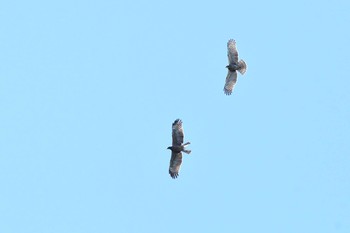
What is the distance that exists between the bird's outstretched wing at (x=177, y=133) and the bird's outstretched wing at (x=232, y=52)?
7.39 meters

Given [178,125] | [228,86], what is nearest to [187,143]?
[178,125]

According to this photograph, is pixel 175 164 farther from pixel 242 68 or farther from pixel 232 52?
pixel 232 52

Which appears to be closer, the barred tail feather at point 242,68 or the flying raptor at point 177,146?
the flying raptor at point 177,146

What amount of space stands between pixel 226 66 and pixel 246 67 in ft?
5.58

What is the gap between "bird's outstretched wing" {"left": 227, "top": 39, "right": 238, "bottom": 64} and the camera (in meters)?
85.8

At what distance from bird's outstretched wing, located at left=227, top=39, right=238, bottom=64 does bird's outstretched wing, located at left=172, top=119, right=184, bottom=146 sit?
7.39m

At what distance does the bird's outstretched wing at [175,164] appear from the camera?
84438 mm

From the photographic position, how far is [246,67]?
85.7m

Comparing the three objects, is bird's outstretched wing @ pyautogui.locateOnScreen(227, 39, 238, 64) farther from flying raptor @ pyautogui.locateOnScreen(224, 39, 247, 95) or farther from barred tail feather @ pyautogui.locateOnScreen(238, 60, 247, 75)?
barred tail feather @ pyautogui.locateOnScreen(238, 60, 247, 75)

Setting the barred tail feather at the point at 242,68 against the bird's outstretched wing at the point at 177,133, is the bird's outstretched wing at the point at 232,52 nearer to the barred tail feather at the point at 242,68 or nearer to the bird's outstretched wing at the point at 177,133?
the barred tail feather at the point at 242,68

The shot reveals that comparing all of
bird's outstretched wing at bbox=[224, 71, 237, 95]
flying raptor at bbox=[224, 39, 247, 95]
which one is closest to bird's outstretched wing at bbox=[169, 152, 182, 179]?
flying raptor at bbox=[224, 39, 247, 95]

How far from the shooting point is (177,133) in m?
83.1

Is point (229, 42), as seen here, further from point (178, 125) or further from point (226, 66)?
point (178, 125)

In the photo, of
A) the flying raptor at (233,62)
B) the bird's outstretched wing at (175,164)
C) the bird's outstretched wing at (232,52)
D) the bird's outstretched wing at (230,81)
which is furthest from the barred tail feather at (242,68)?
the bird's outstretched wing at (175,164)
